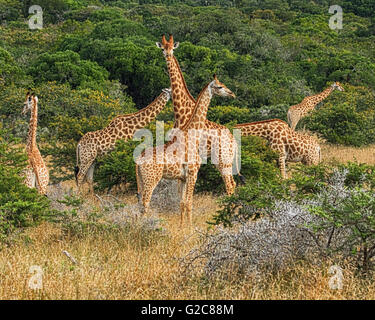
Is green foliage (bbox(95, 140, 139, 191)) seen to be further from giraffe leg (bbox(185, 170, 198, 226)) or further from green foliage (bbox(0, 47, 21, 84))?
green foliage (bbox(0, 47, 21, 84))

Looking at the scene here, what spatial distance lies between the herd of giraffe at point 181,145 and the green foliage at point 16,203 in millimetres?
704

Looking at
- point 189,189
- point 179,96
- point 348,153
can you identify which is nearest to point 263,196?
point 189,189

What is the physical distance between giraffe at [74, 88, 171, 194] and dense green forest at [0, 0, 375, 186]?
17.0 inches

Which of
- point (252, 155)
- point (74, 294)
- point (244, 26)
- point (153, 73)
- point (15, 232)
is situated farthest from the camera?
point (244, 26)

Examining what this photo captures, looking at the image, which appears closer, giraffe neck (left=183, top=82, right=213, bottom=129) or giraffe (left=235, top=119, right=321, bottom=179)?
giraffe neck (left=183, top=82, right=213, bottom=129)

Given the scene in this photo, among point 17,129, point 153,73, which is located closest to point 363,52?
point 153,73

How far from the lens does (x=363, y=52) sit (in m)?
32.0

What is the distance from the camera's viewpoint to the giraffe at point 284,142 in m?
11.1

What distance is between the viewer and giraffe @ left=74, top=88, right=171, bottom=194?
33.3 feet

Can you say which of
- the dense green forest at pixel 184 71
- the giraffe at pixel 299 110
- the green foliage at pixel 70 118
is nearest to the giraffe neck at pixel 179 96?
the dense green forest at pixel 184 71

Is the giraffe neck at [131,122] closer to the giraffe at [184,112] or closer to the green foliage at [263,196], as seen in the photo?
the giraffe at [184,112]

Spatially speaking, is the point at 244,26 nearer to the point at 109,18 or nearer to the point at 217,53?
→ the point at 217,53

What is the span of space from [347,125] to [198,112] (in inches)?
323

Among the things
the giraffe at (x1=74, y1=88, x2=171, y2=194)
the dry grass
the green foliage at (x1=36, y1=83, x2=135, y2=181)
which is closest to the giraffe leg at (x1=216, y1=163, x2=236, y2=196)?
the giraffe at (x1=74, y1=88, x2=171, y2=194)
